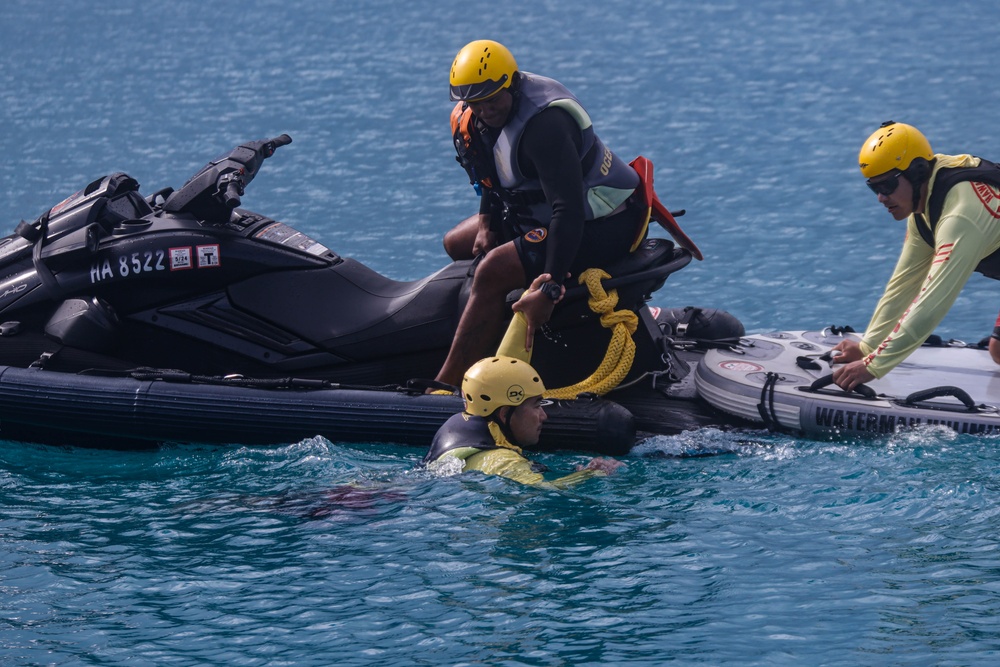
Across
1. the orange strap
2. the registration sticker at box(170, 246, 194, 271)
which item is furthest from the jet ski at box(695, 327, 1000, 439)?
the registration sticker at box(170, 246, 194, 271)

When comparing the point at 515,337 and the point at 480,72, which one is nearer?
the point at 480,72

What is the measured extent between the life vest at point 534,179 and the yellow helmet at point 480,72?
127mm

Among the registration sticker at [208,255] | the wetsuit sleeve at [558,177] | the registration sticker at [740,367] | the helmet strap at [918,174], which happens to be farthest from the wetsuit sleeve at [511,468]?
the helmet strap at [918,174]

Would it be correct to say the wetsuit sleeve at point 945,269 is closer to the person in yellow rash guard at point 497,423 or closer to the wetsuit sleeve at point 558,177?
the person in yellow rash guard at point 497,423

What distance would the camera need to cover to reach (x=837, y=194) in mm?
10625

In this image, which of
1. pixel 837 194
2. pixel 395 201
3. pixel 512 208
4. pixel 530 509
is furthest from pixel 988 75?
pixel 530 509

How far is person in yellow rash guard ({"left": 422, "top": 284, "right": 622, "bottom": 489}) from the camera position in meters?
5.15

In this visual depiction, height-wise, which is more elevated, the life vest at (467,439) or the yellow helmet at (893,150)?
the yellow helmet at (893,150)

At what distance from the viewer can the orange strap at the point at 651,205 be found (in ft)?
19.0

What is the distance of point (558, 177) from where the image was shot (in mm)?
5438

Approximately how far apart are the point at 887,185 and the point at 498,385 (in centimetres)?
186

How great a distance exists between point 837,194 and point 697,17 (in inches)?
220

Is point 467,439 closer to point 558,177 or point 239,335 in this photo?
point 558,177

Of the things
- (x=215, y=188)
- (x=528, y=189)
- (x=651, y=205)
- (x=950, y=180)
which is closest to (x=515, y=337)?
(x=528, y=189)
